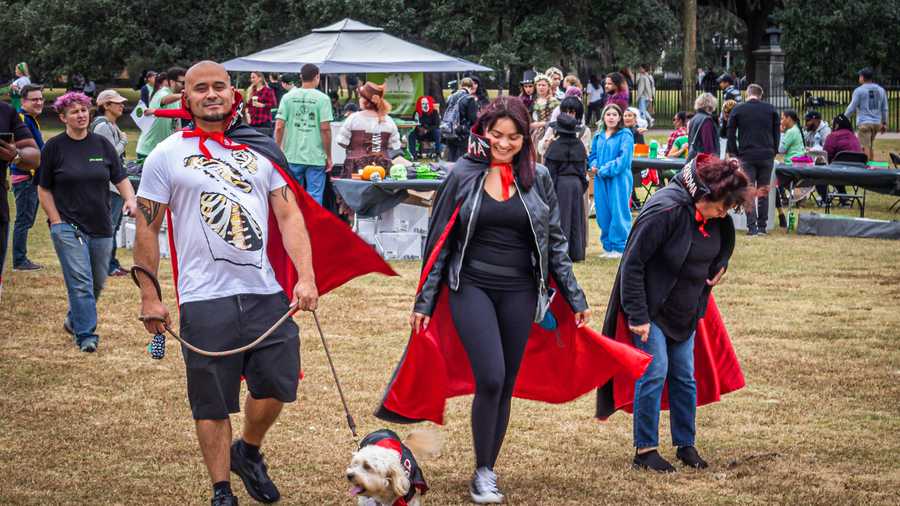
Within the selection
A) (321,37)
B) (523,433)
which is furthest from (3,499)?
(321,37)

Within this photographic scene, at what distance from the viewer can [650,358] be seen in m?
5.70

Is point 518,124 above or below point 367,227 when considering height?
above

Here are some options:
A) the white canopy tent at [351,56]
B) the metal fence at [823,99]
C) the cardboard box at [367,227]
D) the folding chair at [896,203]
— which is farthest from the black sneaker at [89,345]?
the metal fence at [823,99]

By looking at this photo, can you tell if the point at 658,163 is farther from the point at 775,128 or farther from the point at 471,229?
the point at 471,229

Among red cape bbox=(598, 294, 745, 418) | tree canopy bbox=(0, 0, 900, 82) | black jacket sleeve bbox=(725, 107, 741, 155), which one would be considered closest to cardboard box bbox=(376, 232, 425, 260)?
black jacket sleeve bbox=(725, 107, 741, 155)

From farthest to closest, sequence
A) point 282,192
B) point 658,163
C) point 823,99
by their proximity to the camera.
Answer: point 823,99
point 658,163
point 282,192

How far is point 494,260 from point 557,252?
1.08ft

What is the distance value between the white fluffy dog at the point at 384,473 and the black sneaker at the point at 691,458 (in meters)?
1.73

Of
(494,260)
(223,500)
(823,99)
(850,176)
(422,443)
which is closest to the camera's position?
(223,500)

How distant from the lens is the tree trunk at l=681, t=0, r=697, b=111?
31172 mm

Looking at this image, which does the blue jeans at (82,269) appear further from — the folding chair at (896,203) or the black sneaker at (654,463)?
the folding chair at (896,203)

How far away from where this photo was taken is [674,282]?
19.3ft

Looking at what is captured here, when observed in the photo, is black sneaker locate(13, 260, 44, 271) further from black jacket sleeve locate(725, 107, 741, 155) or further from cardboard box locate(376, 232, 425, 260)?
black jacket sleeve locate(725, 107, 741, 155)

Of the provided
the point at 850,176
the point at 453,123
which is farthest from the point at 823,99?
the point at 850,176
